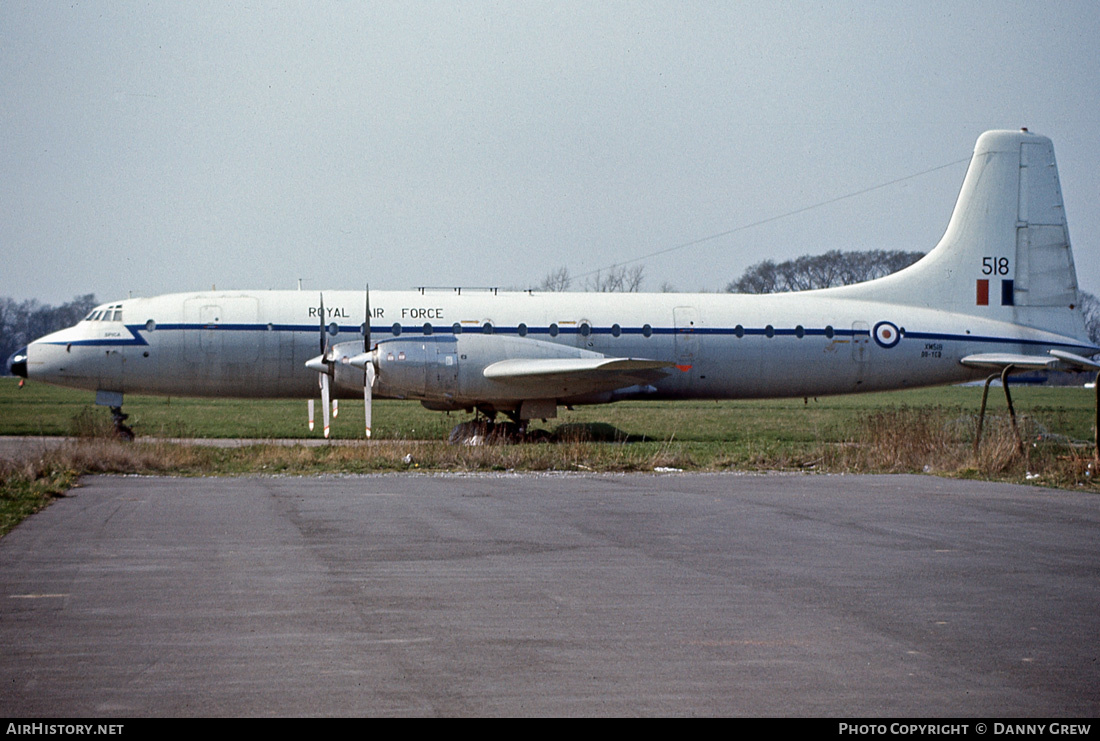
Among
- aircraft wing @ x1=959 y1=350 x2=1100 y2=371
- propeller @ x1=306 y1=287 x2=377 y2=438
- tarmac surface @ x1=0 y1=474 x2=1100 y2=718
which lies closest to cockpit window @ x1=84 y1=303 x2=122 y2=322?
propeller @ x1=306 y1=287 x2=377 y2=438

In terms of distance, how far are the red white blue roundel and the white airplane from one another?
4 cm

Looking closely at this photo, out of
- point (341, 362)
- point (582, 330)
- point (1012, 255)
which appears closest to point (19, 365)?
point (341, 362)

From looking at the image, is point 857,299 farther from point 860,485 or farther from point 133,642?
point 133,642

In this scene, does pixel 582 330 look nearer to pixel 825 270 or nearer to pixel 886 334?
pixel 886 334

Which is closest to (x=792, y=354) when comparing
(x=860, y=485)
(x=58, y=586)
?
(x=860, y=485)

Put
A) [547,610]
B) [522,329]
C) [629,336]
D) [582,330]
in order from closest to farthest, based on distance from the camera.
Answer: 1. [547,610]
2. [522,329]
3. [582,330]
4. [629,336]

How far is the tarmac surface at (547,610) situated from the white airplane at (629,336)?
1172 centimetres

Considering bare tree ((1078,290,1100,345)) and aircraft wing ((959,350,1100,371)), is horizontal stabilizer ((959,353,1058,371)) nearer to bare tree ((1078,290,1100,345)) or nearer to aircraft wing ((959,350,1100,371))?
aircraft wing ((959,350,1100,371))

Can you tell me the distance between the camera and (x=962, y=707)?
5.38 m

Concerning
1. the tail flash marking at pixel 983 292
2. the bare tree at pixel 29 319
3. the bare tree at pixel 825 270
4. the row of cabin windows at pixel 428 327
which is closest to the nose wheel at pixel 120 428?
the row of cabin windows at pixel 428 327

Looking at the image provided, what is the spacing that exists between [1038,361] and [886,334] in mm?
4453

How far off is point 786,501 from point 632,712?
10.3 m

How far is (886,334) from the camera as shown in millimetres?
30156

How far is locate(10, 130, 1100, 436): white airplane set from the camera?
26094 mm
